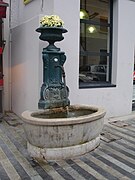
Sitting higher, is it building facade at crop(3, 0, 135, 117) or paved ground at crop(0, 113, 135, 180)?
building facade at crop(3, 0, 135, 117)

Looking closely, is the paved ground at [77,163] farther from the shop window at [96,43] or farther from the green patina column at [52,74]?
the shop window at [96,43]

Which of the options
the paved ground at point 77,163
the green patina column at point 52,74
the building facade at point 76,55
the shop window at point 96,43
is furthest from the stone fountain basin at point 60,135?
the shop window at point 96,43

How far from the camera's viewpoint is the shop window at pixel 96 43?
16.9ft

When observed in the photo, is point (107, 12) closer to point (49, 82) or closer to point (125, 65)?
point (125, 65)

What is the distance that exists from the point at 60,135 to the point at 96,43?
125 inches

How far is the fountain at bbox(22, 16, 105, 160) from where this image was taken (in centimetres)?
293

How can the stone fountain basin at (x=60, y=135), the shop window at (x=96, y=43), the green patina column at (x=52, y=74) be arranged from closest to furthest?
the stone fountain basin at (x=60, y=135), the green patina column at (x=52, y=74), the shop window at (x=96, y=43)

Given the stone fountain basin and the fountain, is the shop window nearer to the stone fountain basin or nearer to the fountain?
the fountain

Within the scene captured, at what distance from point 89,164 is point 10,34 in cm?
425

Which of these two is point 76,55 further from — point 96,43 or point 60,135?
point 60,135

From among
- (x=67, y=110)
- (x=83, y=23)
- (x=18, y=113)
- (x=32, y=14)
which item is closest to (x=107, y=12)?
(x=83, y=23)

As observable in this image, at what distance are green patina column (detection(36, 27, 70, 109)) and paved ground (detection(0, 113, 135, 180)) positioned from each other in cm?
86

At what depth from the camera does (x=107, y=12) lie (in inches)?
212

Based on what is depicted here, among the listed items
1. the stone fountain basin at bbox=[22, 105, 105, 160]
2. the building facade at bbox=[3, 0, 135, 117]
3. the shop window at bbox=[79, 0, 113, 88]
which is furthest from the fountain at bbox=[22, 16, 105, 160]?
the shop window at bbox=[79, 0, 113, 88]
